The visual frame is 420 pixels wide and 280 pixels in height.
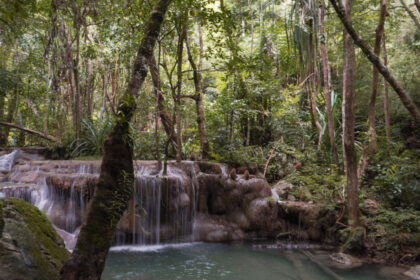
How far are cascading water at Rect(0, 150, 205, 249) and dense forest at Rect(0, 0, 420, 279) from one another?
0.70 meters

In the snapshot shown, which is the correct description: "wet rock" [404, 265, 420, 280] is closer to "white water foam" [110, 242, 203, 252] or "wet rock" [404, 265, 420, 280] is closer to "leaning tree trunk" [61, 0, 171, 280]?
"white water foam" [110, 242, 203, 252]

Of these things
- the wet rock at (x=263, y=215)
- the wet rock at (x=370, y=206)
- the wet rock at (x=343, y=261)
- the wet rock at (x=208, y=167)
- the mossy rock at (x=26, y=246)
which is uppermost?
the wet rock at (x=208, y=167)

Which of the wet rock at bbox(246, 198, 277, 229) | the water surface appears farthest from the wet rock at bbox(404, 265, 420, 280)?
the wet rock at bbox(246, 198, 277, 229)

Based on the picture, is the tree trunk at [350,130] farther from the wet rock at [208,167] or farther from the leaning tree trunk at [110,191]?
the leaning tree trunk at [110,191]

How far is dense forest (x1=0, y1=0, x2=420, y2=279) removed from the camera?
4523mm

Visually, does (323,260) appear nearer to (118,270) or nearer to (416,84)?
(118,270)

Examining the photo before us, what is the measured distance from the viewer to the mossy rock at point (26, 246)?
2.50 metres

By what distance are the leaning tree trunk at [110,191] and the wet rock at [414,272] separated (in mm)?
4809

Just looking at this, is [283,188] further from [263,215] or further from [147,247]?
[147,247]

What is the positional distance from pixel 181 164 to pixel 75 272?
581 cm

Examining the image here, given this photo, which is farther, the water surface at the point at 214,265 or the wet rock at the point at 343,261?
the wet rock at the point at 343,261

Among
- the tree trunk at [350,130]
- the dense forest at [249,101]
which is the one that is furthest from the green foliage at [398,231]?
the tree trunk at [350,130]

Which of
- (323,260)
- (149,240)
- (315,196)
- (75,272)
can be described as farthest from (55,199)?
(315,196)

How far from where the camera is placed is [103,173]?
261 cm
